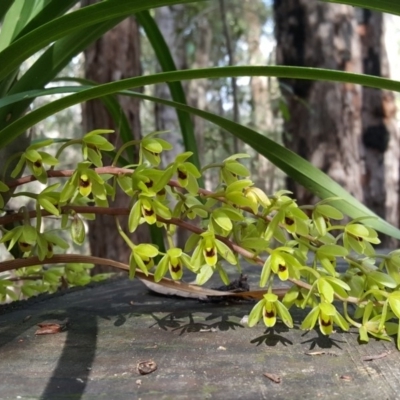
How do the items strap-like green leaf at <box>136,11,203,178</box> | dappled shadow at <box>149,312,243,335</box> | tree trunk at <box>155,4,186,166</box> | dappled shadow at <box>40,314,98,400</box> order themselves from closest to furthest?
dappled shadow at <box>40,314,98,400</box> → dappled shadow at <box>149,312,243,335</box> → strap-like green leaf at <box>136,11,203,178</box> → tree trunk at <box>155,4,186,166</box>

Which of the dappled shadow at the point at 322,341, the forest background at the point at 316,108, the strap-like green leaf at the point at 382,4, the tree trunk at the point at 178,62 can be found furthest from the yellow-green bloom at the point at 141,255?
the tree trunk at the point at 178,62

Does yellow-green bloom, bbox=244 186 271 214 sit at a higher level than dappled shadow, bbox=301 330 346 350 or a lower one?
higher

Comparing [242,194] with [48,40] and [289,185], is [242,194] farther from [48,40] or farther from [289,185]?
[289,185]

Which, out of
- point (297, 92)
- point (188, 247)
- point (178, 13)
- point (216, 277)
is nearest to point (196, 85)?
point (178, 13)

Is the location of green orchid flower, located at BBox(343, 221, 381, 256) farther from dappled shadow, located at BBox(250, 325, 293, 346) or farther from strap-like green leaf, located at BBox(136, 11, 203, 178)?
strap-like green leaf, located at BBox(136, 11, 203, 178)

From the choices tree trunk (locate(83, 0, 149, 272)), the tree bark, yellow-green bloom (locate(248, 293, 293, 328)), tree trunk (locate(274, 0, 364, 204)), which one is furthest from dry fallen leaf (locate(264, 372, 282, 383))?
the tree bark

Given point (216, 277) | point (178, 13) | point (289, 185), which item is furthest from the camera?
point (178, 13)
